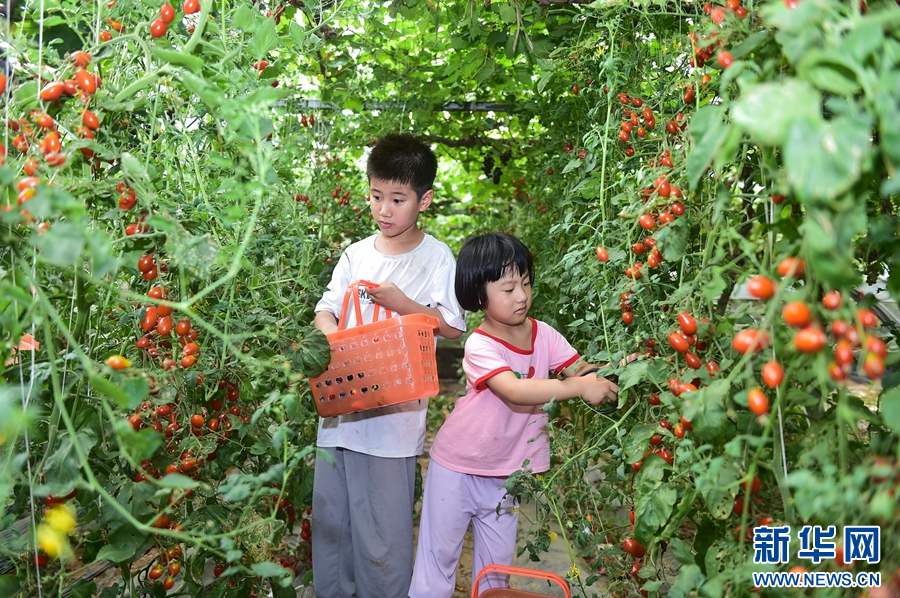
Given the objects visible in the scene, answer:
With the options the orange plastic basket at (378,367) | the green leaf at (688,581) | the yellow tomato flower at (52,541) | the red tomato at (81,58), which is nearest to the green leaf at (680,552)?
the green leaf at (688,581)

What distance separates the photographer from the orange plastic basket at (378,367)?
1683 millimetres

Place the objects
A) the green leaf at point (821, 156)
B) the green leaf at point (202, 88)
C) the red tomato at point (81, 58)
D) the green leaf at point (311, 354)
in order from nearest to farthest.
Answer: the green leaf at point (821, 156)
the green leaf at point (202, 88)
the red tomato at point (81, 58)
the green leaf at point (311, 354)

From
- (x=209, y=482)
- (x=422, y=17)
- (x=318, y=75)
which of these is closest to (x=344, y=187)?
(x=318, y=75)

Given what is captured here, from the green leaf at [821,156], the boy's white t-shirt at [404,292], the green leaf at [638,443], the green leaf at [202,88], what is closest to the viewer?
the green leaf at [821,156]

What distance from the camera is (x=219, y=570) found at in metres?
1.66

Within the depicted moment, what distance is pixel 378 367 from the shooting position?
67.4 inches

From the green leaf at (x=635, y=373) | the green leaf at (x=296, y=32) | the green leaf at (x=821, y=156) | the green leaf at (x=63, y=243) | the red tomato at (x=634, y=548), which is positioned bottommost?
the red tomato at (x=634, y=548)

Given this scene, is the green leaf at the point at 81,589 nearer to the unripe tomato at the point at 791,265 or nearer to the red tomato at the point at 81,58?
the red tomato at the point at 81,58

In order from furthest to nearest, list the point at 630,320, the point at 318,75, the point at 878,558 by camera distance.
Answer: the point at 318,75 < the point at 630,320 < the point at 878,558

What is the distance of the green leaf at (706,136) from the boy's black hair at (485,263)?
117 cm

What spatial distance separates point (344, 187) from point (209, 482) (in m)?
1.93

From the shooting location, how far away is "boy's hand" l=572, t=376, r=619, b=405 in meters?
1.62

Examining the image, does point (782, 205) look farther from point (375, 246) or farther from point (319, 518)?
point (319, 518)

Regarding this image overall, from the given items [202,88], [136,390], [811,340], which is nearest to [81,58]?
[202,88]
